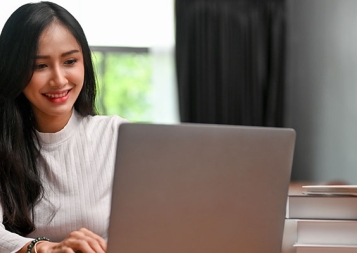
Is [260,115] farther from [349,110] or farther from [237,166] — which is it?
[237,166]

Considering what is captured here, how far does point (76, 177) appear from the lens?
1908 millimetres

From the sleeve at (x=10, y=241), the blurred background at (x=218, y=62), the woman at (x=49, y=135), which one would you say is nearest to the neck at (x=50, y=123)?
the woman at (x=49, y=135)

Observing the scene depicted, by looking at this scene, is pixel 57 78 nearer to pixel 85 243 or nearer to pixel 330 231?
pixel 85 243

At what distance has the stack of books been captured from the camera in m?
1.46

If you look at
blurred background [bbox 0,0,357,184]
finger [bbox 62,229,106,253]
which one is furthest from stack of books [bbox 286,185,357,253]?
blurred background [bbox 0,0,357,184]

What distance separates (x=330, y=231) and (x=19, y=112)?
2.83ft

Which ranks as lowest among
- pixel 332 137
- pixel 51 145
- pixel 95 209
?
pixel 332 137

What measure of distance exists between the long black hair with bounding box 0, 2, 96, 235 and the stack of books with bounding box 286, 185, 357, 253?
0.67 metres

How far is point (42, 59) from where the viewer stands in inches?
71.4

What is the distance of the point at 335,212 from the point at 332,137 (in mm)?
3806

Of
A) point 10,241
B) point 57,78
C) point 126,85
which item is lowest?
point 126,85

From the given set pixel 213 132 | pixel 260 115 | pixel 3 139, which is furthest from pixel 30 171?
pixel 260 115

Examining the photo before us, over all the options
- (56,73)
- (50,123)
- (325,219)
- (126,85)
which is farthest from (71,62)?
(126,85)

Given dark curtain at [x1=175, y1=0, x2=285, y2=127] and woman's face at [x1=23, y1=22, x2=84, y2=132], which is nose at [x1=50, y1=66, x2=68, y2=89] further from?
dark curtain at [x1=175, y1=0, x2=285, y2=127]
